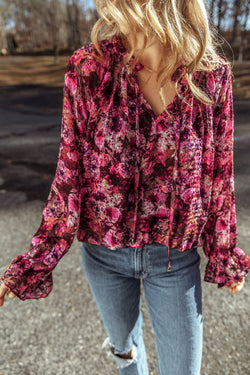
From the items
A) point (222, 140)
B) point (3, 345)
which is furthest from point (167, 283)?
point (3, 345)

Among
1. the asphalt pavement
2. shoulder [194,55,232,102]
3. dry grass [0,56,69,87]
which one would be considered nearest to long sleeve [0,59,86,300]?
shoulder [194,55,232,102]

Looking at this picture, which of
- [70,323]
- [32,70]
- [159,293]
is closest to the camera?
[159,293]

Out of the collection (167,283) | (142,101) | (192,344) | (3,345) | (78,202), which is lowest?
(3,345)

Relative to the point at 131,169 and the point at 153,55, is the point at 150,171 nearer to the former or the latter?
the point at 131,169

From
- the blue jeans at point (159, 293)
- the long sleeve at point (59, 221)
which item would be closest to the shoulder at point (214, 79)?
the long sleeve at point (59, 221)

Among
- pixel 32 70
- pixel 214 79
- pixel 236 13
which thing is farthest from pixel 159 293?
pixel 32 70

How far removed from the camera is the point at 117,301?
1.27 metres

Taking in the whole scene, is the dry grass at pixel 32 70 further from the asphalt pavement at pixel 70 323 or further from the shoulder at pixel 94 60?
the shoulder at pixel 94 60

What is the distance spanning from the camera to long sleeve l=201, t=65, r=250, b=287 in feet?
3.64

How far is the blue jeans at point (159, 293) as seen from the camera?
1.16 m

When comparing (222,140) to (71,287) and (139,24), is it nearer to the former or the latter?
(139,24)

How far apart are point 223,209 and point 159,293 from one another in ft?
1.25

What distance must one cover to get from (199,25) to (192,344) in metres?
1.09

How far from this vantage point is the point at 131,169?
3.59ft
